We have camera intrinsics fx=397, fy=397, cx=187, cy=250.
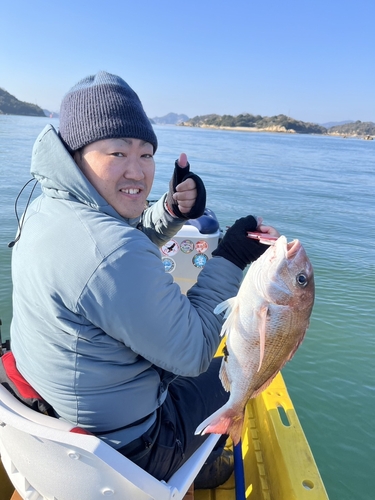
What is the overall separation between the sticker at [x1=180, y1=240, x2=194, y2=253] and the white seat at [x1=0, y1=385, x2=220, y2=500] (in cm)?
316

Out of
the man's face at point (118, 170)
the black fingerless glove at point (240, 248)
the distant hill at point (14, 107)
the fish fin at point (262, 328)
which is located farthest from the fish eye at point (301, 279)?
the distant hill at point (14, 107)

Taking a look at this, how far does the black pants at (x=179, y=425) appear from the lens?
1858 mm

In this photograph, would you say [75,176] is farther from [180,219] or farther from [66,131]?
[180,219]

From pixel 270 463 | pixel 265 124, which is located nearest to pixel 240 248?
pixel 270 463

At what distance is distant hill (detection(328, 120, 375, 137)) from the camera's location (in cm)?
14088

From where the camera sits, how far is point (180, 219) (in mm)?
2928

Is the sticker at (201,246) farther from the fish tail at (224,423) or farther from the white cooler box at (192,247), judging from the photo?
the fish tail at (224,423)

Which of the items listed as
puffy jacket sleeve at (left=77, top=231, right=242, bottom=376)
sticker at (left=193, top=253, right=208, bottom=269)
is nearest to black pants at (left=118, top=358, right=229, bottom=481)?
puffy jacket sleeve at (left=77, top=231, right=242, bottom=376)

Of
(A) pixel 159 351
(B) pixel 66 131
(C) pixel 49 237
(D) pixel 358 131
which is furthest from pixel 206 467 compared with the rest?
(D) pixel 358 131

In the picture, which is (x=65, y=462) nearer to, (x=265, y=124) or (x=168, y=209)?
(x=168, y=209)

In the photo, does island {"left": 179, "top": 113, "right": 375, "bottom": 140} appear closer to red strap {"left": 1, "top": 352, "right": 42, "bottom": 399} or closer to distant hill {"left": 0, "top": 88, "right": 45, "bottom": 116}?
distant hill {"left": 0, "top": 88, "right": 45, "bottom": 116}

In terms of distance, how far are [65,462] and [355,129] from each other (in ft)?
532

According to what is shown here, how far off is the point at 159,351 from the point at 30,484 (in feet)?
2.91

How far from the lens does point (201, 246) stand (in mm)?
4688
